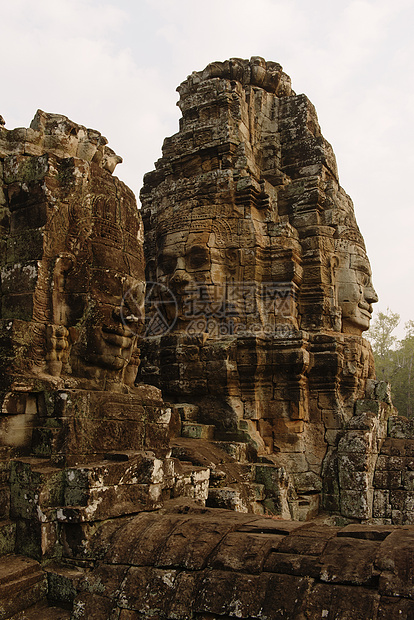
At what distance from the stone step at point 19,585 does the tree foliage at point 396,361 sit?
24812 millimetres

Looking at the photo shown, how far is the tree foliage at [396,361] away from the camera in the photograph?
27.8 meters

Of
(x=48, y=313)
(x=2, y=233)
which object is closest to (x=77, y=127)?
(x=2, y=233)

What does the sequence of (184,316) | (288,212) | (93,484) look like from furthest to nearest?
(288,212) < (184,316) < (93,484)

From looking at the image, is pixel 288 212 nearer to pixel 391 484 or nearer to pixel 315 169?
pixel 315 169

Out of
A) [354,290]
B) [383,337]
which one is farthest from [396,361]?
[354,290]

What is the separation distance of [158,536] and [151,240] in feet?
25.5

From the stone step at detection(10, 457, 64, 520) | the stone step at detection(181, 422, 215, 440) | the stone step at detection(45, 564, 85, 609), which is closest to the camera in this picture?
the stone step at detection(45, 564, 85, 609)

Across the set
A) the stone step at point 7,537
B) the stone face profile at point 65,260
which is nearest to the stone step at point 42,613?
the stone step at point 7,537

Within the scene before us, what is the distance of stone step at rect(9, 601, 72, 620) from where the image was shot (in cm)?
366

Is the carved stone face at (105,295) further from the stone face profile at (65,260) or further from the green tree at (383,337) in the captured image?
the green tree at (383,337)

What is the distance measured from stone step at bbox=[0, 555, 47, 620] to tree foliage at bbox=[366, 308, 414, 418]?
24.8 m

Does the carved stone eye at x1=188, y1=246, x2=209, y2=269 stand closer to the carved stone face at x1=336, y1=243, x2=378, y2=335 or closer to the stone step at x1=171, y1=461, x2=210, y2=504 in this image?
the carved stone face at x1=336, y1=243, x2=378, y2=335

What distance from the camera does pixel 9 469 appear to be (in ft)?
14.5

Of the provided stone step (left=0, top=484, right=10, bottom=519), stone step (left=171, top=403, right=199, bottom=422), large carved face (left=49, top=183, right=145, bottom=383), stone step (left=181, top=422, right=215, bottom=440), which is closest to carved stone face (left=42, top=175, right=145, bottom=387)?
large carved face (left=49, top=183, right=145, bottom=383)
